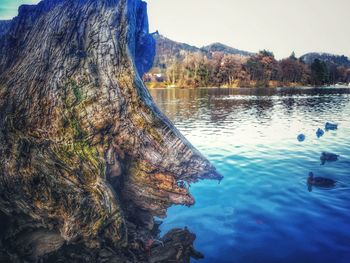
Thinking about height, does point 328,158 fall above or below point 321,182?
above

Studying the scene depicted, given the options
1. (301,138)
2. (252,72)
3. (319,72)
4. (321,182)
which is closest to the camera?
(321,182)

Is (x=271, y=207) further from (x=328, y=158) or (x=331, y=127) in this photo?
(x=331, y=127)

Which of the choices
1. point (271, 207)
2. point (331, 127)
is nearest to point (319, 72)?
point (331, 127)

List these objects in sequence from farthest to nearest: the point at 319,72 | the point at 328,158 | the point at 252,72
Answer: the point at 252,72, the point at 319,72, the point at 328,158

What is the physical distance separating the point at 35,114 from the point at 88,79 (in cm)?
198

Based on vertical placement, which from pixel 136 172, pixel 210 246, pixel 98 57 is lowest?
pixel 210 246

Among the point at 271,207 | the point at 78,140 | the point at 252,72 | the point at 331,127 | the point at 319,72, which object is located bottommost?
the point at 271,207

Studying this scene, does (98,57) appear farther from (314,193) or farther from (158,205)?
(314,193)

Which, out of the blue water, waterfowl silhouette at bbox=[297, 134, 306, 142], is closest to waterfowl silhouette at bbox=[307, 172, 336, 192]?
the blue water

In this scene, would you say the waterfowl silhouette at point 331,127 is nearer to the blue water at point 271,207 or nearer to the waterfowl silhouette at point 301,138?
the blue water at point 271,207

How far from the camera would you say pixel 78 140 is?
837 cm

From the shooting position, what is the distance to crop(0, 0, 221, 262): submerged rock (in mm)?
8055

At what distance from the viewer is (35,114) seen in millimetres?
8141

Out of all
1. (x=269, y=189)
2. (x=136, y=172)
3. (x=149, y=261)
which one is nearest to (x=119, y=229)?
(x=149, y=261)
